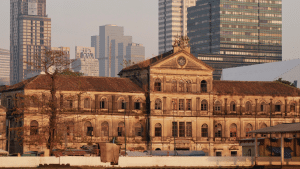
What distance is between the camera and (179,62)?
105500 mm

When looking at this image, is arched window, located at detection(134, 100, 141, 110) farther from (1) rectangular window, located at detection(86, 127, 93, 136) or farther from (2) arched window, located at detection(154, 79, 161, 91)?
(1) rectangular window, located at detection(86, 127, 93, 136)

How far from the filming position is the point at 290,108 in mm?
112875

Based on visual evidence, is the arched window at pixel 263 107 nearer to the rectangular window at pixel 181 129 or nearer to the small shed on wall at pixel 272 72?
the rectangular window at pixel 181 129

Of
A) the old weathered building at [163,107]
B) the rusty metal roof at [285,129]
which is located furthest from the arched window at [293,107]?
the rusty metal roof at [285,129]

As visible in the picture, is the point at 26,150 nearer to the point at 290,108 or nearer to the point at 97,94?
the point at 97,94

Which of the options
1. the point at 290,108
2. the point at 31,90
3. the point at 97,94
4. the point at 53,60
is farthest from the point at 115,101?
the point at 290,108

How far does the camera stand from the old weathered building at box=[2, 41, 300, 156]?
100688 millimetres

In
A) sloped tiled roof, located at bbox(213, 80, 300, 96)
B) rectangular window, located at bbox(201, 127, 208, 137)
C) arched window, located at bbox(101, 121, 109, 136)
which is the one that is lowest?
rectangular window, located at bbox(201, 127, 208, 137)

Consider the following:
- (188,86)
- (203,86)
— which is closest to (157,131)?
(188,86)

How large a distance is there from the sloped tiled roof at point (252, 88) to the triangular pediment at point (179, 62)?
6512 millimetres

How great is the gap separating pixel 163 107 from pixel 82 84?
14696mm

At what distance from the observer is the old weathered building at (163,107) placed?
101 meters

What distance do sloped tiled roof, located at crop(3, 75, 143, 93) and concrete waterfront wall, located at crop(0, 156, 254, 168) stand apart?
85.6ft

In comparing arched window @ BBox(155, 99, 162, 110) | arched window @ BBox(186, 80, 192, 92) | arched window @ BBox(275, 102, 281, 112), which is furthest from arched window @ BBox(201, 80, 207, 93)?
arched window @ BBox(275, 102, 281, 112)
